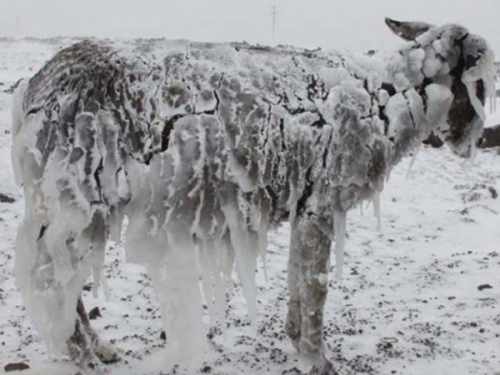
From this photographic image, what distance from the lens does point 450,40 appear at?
172 inches

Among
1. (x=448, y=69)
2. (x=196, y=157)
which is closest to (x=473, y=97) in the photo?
(x=448, y=69)

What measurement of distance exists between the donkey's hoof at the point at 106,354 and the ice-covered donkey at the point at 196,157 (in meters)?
0.21

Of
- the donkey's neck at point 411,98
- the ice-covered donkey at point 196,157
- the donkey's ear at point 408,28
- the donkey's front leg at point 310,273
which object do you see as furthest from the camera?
the donkey's ear at point 408,28

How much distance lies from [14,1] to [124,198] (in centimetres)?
5309

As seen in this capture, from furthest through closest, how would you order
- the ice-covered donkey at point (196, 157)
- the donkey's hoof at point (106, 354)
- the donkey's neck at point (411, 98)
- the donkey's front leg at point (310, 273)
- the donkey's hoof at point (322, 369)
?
the donkey's hoof at point (106, 354)
the donkey's hoof at point (322, 369)
the donkey's neck at point (411, 98)
the donkey's front leg at point (310, 273)
the ice-covered donkey at point (196, 157)

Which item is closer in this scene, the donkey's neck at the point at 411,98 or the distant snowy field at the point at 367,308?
the donkey's neck at the point at 411,98

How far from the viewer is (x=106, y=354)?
448 cm

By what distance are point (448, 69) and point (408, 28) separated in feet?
1.50

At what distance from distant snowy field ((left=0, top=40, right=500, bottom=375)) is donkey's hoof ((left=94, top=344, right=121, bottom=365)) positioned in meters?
0.07

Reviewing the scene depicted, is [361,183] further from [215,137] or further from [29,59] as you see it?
[29,59]

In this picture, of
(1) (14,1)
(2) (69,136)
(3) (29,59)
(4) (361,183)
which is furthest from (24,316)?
(1) (14,1)

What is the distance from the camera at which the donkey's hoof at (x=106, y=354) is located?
4.47 m

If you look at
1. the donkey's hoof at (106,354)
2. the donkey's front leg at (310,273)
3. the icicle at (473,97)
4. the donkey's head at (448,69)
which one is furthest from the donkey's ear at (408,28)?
the donkey's hoof at (106,354)

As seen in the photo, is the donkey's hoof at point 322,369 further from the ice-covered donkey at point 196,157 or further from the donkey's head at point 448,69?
the donkey's head at point 448,69
